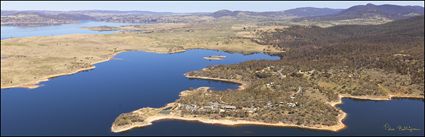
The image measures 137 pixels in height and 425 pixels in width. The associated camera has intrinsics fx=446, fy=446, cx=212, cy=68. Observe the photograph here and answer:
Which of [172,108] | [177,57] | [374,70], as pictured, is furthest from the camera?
[177,57]

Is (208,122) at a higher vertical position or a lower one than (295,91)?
lower

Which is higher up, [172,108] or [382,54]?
[382,54]

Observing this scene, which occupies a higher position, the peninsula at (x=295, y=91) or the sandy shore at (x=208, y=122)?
the peninsula at (x=295, y=91)

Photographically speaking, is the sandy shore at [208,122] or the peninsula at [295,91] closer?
the sandy shore at [208,122]

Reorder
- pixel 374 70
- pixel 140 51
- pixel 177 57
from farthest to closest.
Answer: pixel 140 51, pixel 177 57, pixel 374 70

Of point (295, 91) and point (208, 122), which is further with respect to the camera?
point (295, 91)

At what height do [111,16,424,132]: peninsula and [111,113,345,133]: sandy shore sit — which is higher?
[111,16,424,132]: peninsula

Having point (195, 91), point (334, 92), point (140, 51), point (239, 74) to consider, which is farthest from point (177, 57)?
point (334, 92)

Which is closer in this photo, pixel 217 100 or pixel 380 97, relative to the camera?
pixel 217 100

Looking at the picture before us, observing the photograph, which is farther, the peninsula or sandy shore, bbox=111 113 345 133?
the peninsula

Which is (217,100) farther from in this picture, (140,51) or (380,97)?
(140,51)
